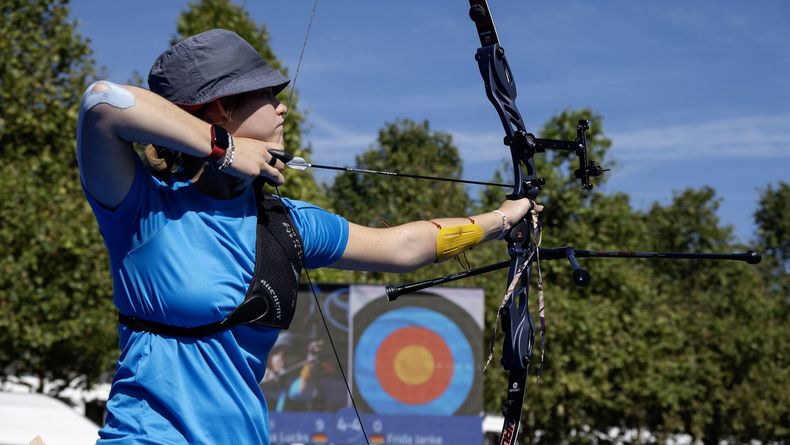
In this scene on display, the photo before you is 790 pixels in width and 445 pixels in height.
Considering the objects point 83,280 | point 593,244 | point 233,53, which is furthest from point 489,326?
point 233,53

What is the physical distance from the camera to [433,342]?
14875mm

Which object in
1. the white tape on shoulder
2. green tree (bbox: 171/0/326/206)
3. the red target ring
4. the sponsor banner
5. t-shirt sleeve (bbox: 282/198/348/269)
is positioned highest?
green tree (bbox: 171/0/326/206)

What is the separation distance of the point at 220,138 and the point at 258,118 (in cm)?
24

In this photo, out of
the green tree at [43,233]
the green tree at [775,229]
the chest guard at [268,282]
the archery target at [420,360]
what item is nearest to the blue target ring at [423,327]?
the archery target at [420,360]

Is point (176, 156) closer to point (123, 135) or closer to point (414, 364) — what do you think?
point (123, 135)

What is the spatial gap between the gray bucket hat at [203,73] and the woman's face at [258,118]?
0.19 ft

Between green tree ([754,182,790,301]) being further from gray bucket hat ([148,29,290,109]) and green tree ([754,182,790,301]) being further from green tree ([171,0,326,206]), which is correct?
gray bucket hat ([148,29,290,109])

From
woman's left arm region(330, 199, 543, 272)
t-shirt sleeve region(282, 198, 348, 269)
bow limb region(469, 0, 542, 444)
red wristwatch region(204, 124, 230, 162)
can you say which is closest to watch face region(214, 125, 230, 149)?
red wristwatch region(204, 124, 230, 162)

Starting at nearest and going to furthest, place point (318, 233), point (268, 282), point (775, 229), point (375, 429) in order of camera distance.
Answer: point (268, 282), point (318, 233), point (375, 429), point (775, 229)

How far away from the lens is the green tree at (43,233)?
17078 mm

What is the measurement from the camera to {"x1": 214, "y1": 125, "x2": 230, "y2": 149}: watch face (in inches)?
97.5

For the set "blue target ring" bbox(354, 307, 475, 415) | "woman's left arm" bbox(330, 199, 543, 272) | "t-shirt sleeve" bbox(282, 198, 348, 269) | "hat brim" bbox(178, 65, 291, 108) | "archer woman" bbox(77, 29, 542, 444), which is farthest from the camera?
"blue target ring" bbox(354, 307, 475, 415)

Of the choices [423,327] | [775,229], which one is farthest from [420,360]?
[775,229]

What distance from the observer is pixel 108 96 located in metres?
2.31
